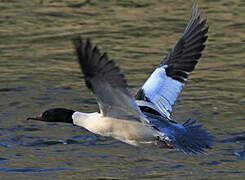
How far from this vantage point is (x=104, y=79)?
5.47 m

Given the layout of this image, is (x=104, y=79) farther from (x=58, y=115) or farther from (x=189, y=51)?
(x=189, y=51)

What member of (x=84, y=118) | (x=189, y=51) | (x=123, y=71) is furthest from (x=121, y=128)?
(x=123, y=71)

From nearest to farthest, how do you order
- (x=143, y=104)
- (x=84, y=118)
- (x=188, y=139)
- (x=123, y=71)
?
(x=188, y=139)
(x=84, y=118)
(x=143, y=104)
(x=123, y=71)

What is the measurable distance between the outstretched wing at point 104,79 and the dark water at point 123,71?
101cm

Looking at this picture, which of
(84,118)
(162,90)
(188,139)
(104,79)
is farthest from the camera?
(162,90)

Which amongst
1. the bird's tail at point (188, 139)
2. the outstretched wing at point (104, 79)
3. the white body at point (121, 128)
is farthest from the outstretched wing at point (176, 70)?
the outstretched wing at point (104, 79)

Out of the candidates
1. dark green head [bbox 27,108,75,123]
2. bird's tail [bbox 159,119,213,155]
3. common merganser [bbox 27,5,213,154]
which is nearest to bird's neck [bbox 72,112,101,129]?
common merganser [bbox 27,5,213,154]

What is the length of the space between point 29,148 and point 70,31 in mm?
4770

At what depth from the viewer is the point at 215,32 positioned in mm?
11648

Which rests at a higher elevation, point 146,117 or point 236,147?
point 146,117

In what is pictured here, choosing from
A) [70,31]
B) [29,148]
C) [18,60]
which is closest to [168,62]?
[29,148]

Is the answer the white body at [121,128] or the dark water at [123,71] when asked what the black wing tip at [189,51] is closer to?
the dark water at [123,71]

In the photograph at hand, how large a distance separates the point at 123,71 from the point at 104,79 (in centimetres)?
440

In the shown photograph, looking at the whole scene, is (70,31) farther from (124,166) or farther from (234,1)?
(124,166)
